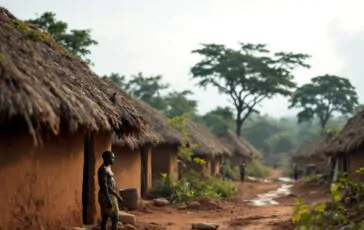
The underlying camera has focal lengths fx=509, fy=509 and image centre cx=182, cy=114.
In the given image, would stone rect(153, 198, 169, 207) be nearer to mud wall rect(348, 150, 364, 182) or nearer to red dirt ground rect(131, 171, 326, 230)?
red dirt ground rect(131, 171, 326, 230)

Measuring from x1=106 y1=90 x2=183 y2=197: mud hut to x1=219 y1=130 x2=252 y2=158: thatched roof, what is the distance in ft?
52.6

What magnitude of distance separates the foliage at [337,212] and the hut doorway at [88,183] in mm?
3436

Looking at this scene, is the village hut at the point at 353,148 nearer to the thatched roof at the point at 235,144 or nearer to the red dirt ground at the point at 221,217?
the red dirt ground at the point at 221,217

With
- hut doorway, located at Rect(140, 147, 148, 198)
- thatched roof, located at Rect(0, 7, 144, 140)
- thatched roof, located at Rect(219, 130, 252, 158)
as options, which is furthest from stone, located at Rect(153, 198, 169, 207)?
thatched roof, located at Rect(219, 130, 252, 158)

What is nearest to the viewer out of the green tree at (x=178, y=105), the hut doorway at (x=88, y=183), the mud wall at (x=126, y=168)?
the hut doorway at (x=88, y=183)

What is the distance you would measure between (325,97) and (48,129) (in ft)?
122

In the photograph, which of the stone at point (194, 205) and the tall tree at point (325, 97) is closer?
the stone at point (194, 205)

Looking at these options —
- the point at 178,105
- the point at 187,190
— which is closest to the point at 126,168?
the point at 187,190

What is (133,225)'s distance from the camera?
9.04 meters

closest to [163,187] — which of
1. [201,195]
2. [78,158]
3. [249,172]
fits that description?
[201,195]

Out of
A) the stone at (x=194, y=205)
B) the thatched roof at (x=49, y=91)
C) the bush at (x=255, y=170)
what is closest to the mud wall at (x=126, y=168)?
the stone at (x=194, y=205)

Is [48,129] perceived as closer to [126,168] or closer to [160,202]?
[126,168]

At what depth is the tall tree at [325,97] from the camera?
40.5 m

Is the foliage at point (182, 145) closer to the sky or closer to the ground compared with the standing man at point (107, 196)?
closer to the sky
